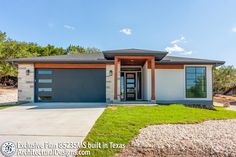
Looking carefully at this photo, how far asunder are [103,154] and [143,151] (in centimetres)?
83

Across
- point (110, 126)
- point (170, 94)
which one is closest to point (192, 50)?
point (170, 94)

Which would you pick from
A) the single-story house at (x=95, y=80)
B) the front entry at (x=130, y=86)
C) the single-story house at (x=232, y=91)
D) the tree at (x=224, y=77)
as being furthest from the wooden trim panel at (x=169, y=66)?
the single-story house at (x=232, y=91)

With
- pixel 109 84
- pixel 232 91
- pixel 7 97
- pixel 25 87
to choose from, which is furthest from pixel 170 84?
pixel 232 91

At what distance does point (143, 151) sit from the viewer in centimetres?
391

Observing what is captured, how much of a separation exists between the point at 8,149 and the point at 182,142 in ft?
12.4

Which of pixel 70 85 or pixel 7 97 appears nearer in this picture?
pixel 70 85

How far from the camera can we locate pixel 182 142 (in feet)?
14.1

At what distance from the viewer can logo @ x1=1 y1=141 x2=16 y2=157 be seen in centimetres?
376

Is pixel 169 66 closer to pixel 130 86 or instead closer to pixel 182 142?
pixel 130 86

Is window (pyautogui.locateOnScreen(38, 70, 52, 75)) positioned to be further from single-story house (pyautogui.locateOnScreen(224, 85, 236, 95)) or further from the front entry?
single-story house (pyautogui.locateOnScreen(224, 85, 236, 95))

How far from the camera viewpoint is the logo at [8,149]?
12.3 feet

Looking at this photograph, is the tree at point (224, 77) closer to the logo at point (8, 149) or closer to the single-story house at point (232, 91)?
the single-story house at point (232, 91)

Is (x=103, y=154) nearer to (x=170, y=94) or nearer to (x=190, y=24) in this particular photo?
(x=170, y=94)

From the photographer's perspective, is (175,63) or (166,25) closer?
(175,63)
